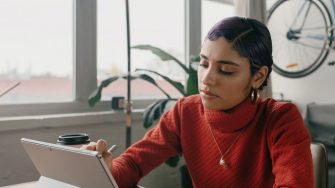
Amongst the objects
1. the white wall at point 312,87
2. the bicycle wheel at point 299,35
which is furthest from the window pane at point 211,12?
the white wall at point 312,87

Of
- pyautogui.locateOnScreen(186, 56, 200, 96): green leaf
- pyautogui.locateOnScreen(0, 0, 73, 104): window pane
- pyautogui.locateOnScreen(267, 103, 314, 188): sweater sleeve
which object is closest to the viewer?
pyautogui.locateOnScreen(267, 103, 314, 188): sweater sleeve

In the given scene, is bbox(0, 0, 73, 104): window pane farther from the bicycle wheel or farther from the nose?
the bicycle wheel

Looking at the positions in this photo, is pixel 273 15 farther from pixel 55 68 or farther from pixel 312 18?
pixel 55 68

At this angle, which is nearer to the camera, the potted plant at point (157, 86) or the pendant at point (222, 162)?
the pendant at point (222, 162)

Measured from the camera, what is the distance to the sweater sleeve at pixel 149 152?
3.39 ft

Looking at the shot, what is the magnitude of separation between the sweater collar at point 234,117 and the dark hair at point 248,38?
0.32 ft

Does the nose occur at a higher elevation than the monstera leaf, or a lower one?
higher

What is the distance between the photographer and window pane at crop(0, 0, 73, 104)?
5.97 feet

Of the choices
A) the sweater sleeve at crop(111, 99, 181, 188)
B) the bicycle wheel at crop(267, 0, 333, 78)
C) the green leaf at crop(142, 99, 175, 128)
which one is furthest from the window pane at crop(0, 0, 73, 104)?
the bicycle wheel at crop(267, 0, 333, 78)

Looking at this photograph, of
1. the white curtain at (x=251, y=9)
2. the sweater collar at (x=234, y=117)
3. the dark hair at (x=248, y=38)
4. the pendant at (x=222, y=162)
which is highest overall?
the white curtain at (x=251, y=9)

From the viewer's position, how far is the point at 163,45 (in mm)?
2580

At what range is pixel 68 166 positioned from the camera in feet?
2.48

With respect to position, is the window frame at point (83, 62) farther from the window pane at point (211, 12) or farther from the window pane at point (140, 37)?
the window pane at point (211, 12)

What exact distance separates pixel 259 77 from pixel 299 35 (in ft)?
6.97
